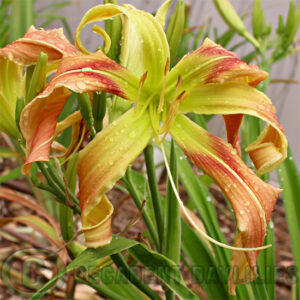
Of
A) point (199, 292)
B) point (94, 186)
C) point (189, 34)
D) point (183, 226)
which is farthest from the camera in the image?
point (189, 34)

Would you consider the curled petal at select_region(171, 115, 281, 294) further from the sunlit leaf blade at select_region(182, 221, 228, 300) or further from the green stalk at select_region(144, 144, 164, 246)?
the sunlit leaf blade at select_region(182, 221, 228, 300)

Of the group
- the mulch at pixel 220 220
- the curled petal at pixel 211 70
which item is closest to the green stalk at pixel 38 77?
the curled petal at pixel 211 70

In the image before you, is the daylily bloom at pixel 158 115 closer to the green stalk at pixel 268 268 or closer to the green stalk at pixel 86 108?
the green stalk at pixel 86 108

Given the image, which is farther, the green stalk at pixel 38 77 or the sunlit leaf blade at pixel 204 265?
the sunlit leaf blade at pixel 204 265

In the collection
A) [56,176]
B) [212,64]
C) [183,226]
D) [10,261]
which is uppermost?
[212,64]

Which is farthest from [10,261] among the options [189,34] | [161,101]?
[189,34]

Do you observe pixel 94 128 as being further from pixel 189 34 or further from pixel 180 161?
pixel 189 34

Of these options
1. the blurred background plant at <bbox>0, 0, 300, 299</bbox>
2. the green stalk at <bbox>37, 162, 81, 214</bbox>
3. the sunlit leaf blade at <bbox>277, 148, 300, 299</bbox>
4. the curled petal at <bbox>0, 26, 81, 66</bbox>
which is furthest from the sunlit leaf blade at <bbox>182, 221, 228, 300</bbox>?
the curled petal at <bbox>0, 26, 81, 66</bbox>
